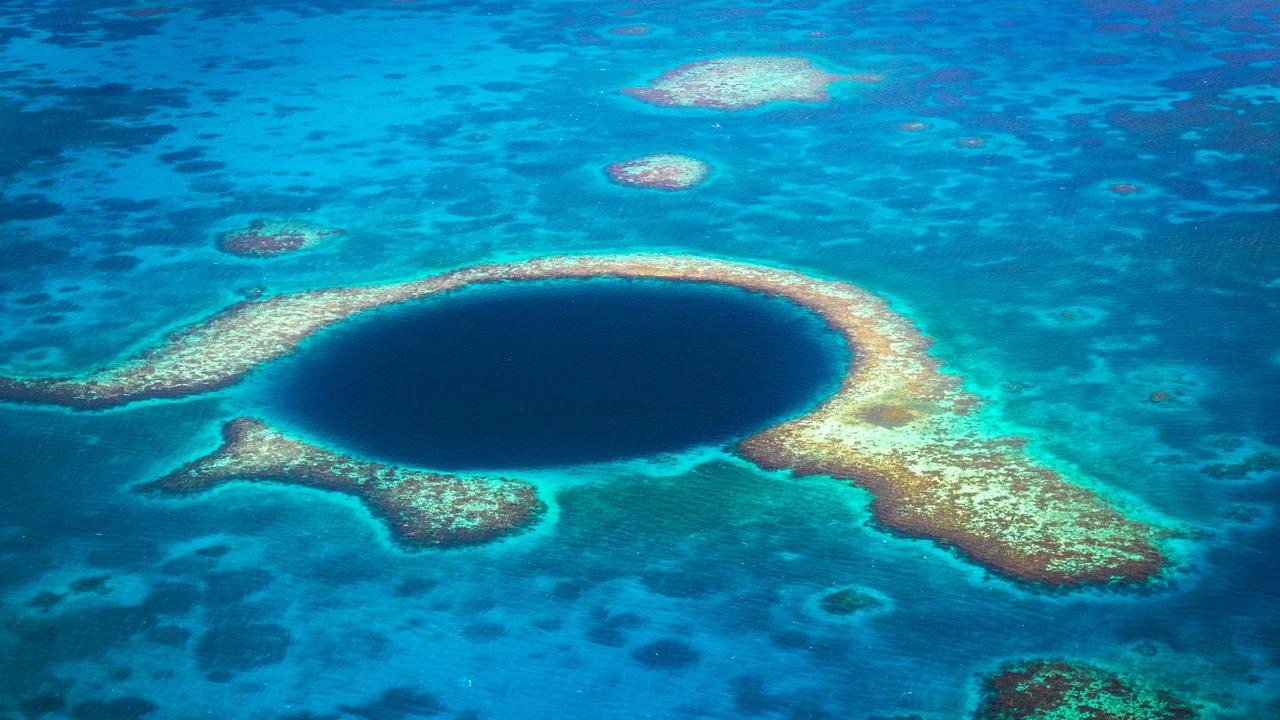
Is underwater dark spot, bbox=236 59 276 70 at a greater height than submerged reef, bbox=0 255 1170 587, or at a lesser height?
greater

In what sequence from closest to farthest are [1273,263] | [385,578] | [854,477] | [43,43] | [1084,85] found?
[385,578]
[854,477]
[1273,263]
[1084,85]
[43,43]

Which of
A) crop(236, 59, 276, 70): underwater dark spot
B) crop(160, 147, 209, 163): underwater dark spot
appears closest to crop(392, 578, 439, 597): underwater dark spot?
crop(160, 147, 209, 163): underwater dark spot

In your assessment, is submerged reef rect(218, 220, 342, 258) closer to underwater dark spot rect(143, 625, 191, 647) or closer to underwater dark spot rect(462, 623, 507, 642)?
underwater dark spot rect(143, 625, 191, 647)

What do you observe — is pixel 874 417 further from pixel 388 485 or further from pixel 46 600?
pixel 46 600

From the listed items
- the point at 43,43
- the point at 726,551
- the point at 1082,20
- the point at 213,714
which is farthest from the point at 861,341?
the point at 43,43

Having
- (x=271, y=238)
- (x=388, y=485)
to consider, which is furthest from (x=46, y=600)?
(x=271, y=238)

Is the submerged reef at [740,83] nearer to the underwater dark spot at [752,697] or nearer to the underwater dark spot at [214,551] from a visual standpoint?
the underwater dark spot at [214,551]

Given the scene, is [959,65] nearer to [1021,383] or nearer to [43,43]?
[1021,383]
